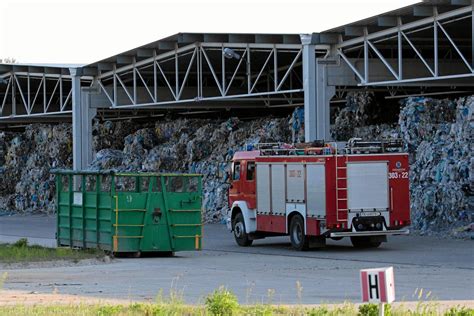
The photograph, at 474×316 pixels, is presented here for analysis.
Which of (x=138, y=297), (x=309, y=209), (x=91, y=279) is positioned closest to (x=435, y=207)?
(x=309, y=209)

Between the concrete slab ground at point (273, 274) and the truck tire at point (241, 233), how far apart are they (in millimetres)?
247

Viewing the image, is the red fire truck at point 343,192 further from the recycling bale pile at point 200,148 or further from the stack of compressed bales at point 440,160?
the recycling bale pile at point 200,148

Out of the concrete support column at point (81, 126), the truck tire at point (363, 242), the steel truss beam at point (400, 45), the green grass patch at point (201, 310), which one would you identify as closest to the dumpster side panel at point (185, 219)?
the truck tire at point (363, 242)

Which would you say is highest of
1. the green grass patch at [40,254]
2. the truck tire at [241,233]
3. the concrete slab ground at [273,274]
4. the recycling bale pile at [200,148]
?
the recycling bale pile at [200,148]

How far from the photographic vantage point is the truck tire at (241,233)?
1213 inches

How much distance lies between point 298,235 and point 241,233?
8.86 ft

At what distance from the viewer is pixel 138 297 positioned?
1761 centimetres

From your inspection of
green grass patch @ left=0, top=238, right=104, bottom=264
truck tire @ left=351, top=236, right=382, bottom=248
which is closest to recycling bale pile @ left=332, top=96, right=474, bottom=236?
truck tire @ left=351, top=236, right=382, bottom=248

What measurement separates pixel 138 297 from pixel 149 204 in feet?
31.7

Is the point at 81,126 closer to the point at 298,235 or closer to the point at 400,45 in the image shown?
the point at 400,45

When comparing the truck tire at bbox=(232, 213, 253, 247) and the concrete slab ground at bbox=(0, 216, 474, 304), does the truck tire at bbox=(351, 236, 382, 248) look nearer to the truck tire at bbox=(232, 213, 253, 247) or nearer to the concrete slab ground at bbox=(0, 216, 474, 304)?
the concrete slab ground at bbox=(0, 216, 474, 304)

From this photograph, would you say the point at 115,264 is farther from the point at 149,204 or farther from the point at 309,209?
the point at 309,209

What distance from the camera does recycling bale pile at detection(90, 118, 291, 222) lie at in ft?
144

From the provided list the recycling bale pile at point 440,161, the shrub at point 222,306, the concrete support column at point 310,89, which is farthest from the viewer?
the concrete support column at point 310,89
